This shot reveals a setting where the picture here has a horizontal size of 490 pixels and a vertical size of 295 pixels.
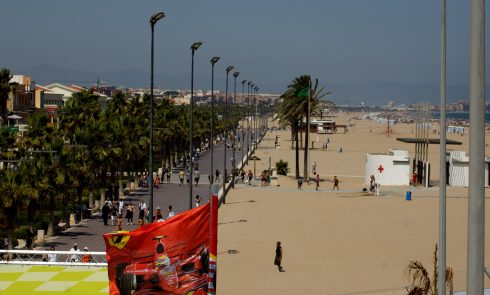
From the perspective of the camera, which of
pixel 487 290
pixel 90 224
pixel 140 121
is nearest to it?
pixel 487 290

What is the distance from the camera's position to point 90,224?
118 feet

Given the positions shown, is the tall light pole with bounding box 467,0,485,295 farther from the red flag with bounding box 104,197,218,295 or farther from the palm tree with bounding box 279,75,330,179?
the palm tree with bounding box 279,75,330,179

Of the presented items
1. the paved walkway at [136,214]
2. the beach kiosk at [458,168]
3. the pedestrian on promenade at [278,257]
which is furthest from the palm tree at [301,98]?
the pedestrian on promenade at [278,257]

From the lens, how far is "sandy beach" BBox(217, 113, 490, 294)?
73.8 ft

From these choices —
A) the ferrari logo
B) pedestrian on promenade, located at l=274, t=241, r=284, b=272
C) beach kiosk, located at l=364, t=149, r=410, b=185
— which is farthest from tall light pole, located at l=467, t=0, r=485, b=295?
beach kiosk, located at l=364, t=149, r=410, b=185

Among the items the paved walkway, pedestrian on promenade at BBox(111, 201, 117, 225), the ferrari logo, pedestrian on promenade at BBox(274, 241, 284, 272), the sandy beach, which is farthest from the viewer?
pedestrian on promenade at BBox(111, 201, 117, 225)

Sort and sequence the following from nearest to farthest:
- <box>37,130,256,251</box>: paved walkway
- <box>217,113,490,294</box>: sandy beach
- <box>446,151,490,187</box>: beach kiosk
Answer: <box>217,113,490,294</box>: sandy beach < <box>37,130,256,251</box>: paved walkway < <box>446,151,490,187</box>: beach kiosk

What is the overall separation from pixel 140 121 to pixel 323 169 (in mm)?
22623

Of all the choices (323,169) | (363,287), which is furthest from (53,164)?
(323,169)

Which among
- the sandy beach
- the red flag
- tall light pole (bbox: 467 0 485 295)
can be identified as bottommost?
the sandy beach

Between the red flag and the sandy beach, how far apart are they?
38.2 feet

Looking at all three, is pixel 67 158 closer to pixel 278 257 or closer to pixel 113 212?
pixel 113 212

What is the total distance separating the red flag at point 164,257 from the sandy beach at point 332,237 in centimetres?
1163

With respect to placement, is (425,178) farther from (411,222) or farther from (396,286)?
(396,286)
